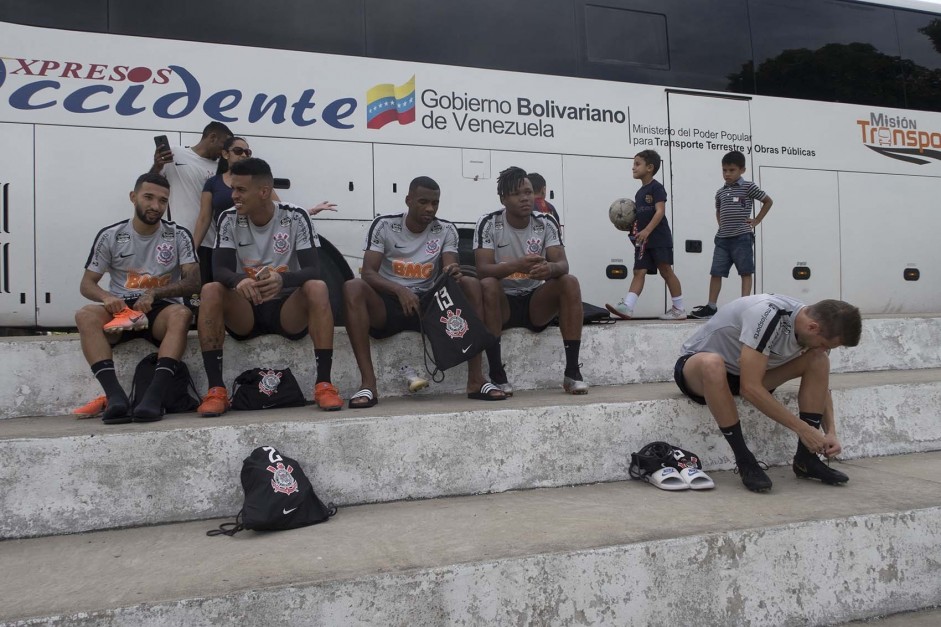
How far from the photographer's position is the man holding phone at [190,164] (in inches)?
215

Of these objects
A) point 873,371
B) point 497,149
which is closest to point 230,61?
point 497,149

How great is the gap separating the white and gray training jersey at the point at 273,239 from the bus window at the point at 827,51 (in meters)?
5.33

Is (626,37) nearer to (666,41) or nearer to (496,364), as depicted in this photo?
(666,41)

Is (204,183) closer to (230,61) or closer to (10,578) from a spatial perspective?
(230,61)

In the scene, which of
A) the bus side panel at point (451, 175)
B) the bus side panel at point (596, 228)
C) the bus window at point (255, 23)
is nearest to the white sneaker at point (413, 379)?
the bus side panel at point (451, 175)

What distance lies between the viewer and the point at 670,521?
10.1ft

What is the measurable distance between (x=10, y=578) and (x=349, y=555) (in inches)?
46.3

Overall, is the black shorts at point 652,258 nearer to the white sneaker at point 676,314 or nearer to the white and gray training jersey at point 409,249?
the white sneaker at point 676,314

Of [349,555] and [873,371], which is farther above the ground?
[873,371]

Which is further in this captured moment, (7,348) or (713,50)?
(713,50)

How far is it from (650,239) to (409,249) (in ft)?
9.05

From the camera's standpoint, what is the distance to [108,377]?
378cm

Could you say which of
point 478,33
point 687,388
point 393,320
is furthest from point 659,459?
point 478,33

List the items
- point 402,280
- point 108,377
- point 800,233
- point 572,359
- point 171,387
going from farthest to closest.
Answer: point 800,233 < point 402,280 < point 572,359 < point 171,387 < point 108,377
